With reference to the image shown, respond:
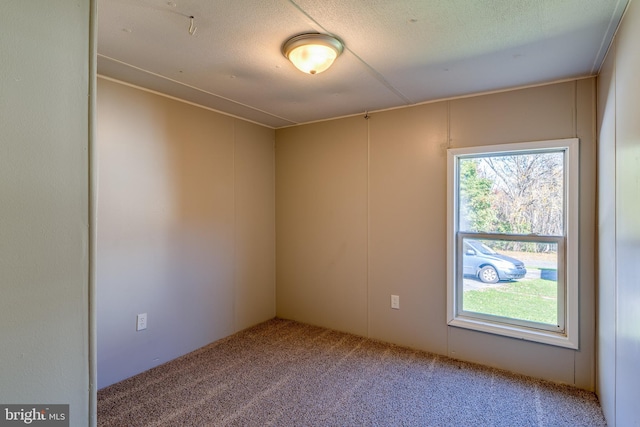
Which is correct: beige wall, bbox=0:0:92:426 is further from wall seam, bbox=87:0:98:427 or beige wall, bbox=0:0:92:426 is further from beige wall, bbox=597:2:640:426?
beige wall, bbox=597:2:640:426

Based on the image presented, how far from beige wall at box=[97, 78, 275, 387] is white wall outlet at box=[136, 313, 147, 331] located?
0.03 metres

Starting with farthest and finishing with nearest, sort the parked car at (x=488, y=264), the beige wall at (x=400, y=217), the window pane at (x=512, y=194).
Answer: the parked car at (x=488, y=264)
the window pane at (x=512, y=194)
the beige wall at (x=400, y=217)

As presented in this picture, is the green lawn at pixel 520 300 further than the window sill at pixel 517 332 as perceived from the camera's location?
Yes

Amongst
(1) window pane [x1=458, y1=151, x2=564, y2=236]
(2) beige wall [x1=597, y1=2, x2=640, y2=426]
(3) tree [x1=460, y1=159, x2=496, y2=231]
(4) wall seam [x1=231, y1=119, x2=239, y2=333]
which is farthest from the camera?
(4) wall seam [x1=231, y1=119, x2=239, y2=333]

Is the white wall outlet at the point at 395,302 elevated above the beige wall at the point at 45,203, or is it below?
below

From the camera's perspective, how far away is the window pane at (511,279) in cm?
257

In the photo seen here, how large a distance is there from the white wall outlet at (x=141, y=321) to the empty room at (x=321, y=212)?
0.02 m

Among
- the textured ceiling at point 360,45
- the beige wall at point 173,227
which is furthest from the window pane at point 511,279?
the beige wall at point 173,227

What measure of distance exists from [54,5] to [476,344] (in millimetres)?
3210

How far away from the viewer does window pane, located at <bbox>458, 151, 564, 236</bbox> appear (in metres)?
2.55

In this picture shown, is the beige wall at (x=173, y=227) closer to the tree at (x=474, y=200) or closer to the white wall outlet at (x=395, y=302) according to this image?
the white wall outlet at (x=395, y=302)

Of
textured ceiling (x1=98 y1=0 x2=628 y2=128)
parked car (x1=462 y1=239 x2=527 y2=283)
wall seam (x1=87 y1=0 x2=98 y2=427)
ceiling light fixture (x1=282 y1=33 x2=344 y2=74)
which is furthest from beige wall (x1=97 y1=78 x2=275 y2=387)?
parked car (x1=462 y1=239 x2=527 y2=283)

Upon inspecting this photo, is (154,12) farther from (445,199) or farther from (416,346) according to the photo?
(416,346)

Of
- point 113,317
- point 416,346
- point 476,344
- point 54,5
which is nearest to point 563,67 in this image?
point 476,344
